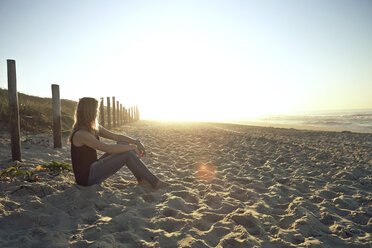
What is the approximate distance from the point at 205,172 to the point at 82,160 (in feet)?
8.88

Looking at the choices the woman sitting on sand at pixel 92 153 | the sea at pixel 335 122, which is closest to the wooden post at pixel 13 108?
the woman sitting on sand at pixel 92 153

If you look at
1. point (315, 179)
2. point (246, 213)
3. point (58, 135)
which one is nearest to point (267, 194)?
point (246, 213)

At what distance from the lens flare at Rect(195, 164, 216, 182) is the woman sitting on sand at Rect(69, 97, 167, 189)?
1.05m

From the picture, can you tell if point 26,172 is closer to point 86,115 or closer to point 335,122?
point 86,115

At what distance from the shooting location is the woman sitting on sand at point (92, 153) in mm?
3355

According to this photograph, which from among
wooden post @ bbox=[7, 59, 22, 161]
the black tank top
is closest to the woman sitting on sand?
the black tank top

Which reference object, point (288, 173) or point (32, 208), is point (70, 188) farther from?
point (288, 173)

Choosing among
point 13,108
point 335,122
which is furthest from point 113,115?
point 335,122

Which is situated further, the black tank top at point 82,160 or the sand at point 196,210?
the black tank top at point 82,160

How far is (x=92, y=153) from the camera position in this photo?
3535 mm

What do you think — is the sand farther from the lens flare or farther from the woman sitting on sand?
the woman sitting on sand

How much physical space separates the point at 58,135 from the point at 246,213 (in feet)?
19.7

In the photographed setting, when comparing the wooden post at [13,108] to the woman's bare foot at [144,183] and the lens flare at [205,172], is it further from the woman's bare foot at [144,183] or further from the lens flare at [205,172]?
the lens flare at [205,172]

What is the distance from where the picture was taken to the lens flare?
4.69 meters
